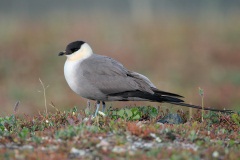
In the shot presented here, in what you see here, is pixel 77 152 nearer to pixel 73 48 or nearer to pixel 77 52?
pixel 77 52

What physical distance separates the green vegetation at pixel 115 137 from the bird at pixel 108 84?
417 mm

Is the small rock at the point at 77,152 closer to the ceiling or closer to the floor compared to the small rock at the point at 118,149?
closer to the floor

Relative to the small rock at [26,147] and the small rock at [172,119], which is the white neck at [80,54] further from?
the small rock at [26,147]

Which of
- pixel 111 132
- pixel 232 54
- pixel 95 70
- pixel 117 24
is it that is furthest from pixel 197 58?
pixel 111 132

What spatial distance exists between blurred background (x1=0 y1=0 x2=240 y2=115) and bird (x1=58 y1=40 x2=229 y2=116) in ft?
18.6

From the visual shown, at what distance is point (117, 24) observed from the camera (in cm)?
2455

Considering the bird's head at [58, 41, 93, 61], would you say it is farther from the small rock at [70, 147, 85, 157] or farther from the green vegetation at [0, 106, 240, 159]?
Result: the small rock at [70, 147, 85, 157]

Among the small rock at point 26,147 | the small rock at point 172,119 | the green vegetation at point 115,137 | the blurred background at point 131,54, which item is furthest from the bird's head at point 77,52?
the blurred background at point 131,54

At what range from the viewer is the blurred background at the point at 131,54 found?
1582 centimetres

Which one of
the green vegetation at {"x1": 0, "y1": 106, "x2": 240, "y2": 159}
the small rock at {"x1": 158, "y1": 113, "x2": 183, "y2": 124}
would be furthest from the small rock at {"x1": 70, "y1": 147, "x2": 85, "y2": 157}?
the small rock at {"x1": 158, "y1": 113, "x2": 183, "y2": 124}

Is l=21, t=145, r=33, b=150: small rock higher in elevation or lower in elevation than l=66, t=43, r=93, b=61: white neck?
lower

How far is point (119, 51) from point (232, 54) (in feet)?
13.9

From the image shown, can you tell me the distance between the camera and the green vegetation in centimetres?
579

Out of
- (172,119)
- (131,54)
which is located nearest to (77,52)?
(172,119)
